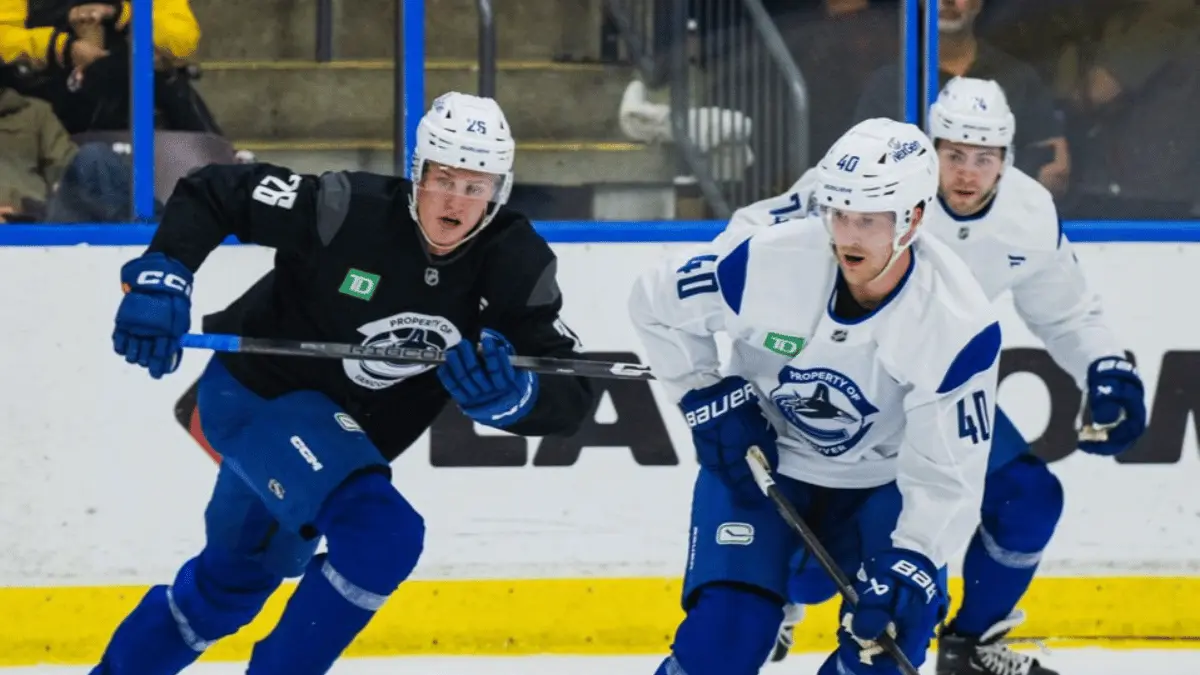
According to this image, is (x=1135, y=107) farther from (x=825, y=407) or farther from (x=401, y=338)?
(x=401, y=338)

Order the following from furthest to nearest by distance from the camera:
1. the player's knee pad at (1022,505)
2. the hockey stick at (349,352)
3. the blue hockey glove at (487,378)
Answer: the player's knee pad at (1022,505) < the hockey stick at (349,352) < the blue hockey glove at (487,378)

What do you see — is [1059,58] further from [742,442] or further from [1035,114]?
[742,442]

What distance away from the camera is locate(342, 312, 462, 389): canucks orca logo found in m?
3.55

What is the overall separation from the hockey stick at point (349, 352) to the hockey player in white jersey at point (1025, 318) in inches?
24.8

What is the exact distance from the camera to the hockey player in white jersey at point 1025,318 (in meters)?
3.90

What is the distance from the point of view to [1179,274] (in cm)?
460

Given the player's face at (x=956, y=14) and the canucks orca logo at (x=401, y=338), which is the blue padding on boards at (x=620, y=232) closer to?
the player's face at (x=956, y=14)

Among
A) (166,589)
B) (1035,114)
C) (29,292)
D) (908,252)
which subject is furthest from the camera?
(1035,114)

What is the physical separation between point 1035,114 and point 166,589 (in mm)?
2297

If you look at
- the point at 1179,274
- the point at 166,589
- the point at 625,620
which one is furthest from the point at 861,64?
the point at 166,589

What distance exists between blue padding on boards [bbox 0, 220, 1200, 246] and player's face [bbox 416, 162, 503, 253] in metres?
1.06

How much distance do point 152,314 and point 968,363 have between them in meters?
1.33

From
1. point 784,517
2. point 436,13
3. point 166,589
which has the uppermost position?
point 436,13

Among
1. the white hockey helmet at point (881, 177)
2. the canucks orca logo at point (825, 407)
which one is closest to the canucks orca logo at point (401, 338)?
the canucks orca logo at point (825, 407)
